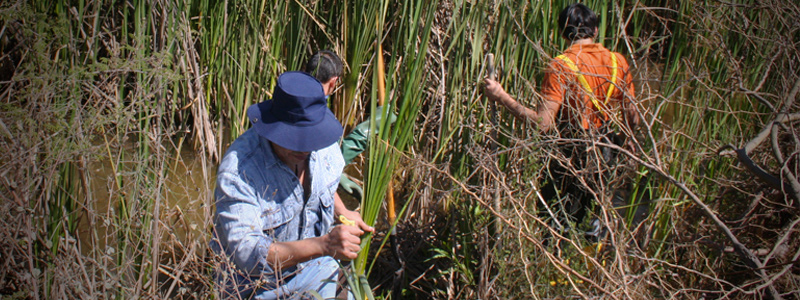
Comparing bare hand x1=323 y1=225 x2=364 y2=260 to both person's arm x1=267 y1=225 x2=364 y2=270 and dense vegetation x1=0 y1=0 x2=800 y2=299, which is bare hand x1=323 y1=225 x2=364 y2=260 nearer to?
person's arm x1=267 y1=225 x2=364 y2=270

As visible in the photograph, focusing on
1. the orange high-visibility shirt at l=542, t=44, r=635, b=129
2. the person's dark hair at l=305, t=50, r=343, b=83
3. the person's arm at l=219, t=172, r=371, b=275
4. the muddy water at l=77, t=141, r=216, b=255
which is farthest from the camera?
the person's dark hair at l=305, t=50, r=343, b=83

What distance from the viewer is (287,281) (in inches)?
78.5

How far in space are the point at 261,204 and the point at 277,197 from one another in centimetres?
9

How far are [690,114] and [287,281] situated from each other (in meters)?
Result: 2.29

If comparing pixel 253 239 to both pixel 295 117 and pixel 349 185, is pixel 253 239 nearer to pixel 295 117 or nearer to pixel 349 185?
pixel 295 117

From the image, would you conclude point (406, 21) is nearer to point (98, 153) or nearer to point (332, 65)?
point (332, 65)

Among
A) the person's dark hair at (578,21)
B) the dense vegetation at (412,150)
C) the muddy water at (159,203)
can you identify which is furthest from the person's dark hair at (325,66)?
the person's dark hair at (578,21)

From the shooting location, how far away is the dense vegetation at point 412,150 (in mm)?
1879

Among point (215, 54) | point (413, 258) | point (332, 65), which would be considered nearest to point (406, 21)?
point (332, 65)

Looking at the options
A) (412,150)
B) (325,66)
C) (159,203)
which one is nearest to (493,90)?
(412,150)

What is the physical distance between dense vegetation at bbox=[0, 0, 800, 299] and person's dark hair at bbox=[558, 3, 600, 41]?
0.44 ft

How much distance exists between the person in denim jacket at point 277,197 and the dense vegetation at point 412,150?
185 mm

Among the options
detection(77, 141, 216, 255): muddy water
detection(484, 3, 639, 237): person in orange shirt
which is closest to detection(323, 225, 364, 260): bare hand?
detection(77, 141, 216, 255): muddy water

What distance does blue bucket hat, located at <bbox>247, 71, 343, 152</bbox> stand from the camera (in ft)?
5.78
